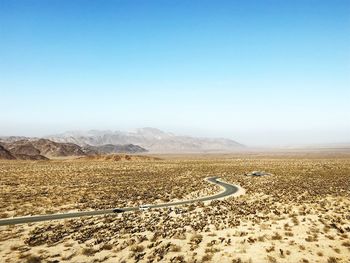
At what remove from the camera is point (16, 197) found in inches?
1355

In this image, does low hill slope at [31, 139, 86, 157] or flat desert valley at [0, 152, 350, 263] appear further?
low hill slope at [31, 139, 86, 157]

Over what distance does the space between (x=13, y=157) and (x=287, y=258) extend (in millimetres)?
131601

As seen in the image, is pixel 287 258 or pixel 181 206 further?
pixel 181 206

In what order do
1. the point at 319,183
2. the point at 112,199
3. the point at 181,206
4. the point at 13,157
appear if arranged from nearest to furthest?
the point at 181,206 → the point at 112,199 → the point at 319,183 → the point at 13,157

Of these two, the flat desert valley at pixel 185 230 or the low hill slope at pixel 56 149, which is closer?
the flat desert valley at pixel 185 230

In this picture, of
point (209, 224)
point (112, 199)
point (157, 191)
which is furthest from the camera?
point (157, 191)

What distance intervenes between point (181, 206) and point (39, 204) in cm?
1190

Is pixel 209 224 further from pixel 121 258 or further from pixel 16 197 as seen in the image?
pixel 16 197

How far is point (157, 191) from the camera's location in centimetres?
3984

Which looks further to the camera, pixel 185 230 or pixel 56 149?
pixel 56 149

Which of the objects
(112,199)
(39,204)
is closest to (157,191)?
(112,199)

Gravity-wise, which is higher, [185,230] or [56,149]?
[56,149]

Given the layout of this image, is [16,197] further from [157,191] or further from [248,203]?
[248,203]

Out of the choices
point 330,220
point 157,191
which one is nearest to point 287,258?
point 330,220
